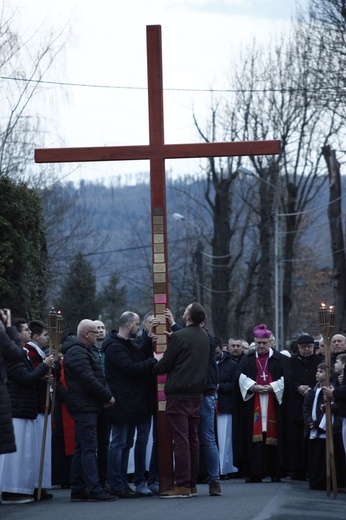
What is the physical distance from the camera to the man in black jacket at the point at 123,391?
47.5 feet

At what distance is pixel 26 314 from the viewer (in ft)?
62.5

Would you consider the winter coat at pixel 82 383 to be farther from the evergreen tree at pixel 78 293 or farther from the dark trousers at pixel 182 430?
the evergreen tree at pixel 78 293

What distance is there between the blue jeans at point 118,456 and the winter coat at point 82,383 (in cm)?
67

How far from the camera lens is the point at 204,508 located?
1295cm

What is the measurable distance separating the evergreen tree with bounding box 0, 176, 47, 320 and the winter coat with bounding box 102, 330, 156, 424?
4.11 meters

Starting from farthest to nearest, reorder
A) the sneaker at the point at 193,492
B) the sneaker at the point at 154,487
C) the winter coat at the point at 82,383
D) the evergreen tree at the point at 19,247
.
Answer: the evergreen tree at the point at 19,247, the sneaker at the point at 154,487, the sneaker at the point at 193,492, the winter coat at the point at 82,383

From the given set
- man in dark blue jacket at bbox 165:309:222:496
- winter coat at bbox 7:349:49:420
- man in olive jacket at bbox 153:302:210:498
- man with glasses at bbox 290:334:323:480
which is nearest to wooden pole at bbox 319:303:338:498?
man in dark blue jacket at bbox 165:309:222:496

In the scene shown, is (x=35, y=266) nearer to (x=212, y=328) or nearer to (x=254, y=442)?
(x=254, y=442)

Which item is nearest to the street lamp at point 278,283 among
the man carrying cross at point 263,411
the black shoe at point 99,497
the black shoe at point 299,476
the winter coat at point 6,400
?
the black shoe at point 299,476

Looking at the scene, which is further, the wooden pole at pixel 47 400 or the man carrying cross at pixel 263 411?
the man carrying cross at pixel 263 411

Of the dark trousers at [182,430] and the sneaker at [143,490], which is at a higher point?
the dark trousers at [182,430]

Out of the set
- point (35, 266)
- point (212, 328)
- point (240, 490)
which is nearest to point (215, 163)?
point (212, 328)

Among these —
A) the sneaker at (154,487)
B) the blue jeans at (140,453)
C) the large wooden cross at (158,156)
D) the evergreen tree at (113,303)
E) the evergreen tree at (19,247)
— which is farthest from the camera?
the evergreen tree at (113,303)

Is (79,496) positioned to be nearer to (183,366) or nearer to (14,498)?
(14,498)
